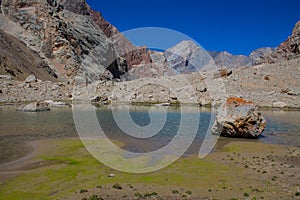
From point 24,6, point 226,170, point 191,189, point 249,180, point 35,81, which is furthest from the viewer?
point 24,6

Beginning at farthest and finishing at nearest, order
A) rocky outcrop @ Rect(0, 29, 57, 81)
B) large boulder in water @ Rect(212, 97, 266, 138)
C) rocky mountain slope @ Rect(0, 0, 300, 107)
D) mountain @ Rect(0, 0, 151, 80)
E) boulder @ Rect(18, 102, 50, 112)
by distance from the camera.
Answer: mountain @ Rect(0, 0, 151, 80), rocky outcrop @ Rect(0, 29, 57, 81), rocky mountain slope @ Rect(0, 0, 300, 107), boulder @ Rect(18, 102, 50, 112), large boulder in water @ Rect(212, 97, 266, 138)

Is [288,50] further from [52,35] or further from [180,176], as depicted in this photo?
[180,176]

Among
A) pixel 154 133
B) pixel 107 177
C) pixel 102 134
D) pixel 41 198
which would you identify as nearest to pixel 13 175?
pixel 41 198

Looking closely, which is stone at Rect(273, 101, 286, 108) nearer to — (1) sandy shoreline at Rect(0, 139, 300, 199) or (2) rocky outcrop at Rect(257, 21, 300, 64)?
(1) sandy shoreline at Rect(0, 139, 300, 199)

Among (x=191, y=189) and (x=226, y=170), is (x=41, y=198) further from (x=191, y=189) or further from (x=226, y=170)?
(x=226, y=170)

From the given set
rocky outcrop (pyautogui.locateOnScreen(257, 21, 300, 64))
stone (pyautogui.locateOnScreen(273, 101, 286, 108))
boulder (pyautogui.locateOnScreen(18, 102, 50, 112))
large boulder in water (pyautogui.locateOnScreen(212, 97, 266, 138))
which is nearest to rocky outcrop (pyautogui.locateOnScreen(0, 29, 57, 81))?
boulder (pyautogui.locateOnScreen(18, 102, 50, 112))

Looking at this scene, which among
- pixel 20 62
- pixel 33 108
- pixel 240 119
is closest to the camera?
pixel 240 119

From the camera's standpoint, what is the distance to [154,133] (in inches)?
1096

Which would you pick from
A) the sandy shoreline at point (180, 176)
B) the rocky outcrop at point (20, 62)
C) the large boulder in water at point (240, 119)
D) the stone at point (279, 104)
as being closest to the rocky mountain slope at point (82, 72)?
the rocky outcrop at point (20, 62)

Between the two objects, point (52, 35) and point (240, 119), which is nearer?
point (240, 119)

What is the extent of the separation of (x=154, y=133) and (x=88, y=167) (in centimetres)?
1301

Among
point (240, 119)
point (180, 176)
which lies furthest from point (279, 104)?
point (180, 176)

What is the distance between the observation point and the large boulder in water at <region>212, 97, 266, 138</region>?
79.5 feet

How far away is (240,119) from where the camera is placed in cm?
2414
